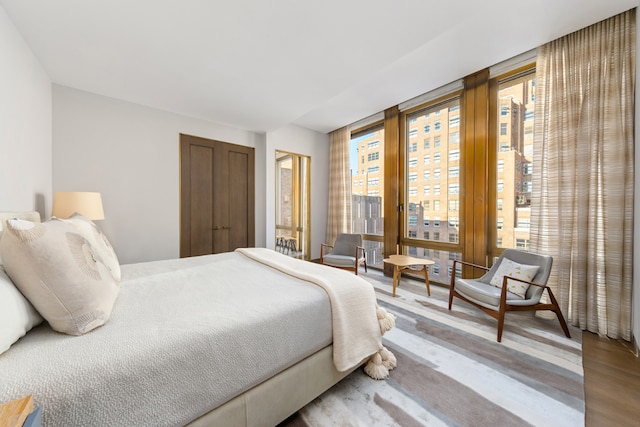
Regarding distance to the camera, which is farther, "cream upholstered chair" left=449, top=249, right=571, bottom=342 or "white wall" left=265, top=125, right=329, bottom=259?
"white wall" left=265, top=125, right=329, bottom=259

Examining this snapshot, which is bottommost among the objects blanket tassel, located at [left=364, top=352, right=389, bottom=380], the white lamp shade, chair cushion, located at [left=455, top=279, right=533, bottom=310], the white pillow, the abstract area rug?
the abstract area rug

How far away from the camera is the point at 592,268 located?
87.8 inches

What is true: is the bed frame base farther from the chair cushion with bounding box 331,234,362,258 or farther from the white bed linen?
the chair cushion with bounding box 331,234,362,258

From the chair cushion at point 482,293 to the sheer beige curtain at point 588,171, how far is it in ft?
1.97

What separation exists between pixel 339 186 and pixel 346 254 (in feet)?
5.11

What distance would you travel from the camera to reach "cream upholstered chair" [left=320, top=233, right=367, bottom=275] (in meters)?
3.75

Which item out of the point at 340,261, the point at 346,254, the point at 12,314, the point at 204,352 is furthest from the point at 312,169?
the point at 12,314

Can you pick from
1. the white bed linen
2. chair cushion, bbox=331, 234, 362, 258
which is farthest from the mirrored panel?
the white bed linen

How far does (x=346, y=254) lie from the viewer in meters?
4.12

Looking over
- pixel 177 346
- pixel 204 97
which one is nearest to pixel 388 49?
pixel 204 97

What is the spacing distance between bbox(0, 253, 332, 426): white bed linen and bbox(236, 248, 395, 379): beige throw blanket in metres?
0.07

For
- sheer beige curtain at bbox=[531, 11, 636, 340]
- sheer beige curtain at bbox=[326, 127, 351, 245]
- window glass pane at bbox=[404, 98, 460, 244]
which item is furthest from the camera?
sheer beige curtain at bbox=[326, 127, 351, 245]

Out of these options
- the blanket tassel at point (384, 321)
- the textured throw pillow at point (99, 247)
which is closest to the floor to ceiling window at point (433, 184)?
the blanket tassel at point (384, 321)

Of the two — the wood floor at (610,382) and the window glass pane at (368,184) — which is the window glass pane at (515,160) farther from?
the window glass pane at (368,184)
